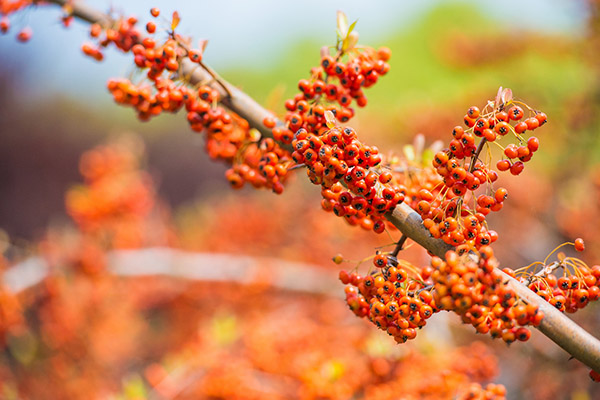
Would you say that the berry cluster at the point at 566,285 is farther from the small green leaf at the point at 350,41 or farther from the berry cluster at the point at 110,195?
the berry cluster at the point at 110,195

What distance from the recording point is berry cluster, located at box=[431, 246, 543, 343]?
939 mm

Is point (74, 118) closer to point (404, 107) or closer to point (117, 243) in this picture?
point (117, 243)

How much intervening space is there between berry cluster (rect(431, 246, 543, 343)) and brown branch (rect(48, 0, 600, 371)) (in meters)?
0.03

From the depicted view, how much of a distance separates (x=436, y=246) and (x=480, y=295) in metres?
0.15

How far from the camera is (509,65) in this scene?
5383mm

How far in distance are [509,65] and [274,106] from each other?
4.79m

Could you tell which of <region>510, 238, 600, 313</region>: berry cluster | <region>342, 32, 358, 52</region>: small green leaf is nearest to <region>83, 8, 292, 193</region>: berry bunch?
<region>342, 32, 358, 52</region>: small green leaf

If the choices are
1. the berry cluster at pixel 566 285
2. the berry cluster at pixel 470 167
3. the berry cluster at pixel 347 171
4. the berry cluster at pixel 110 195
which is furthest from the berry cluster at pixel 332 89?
the berry cluster at pixel 110 195

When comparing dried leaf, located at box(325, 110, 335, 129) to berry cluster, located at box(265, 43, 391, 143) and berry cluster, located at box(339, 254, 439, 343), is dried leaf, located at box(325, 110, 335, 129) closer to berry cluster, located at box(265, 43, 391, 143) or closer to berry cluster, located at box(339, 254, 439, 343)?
berry cluster, located at box(265, 43, 391, 143)

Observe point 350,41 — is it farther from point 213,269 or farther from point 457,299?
point 213,269

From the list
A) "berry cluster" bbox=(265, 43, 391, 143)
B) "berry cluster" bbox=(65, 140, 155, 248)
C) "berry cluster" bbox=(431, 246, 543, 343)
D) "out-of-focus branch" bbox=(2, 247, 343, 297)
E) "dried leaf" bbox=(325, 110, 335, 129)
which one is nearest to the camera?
"berry cluster" bbox=(431, 246, 543, 343)

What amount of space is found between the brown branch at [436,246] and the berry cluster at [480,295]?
0.11ft

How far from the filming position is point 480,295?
3.11 feet

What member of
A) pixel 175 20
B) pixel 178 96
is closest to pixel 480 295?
pixel 178 96
